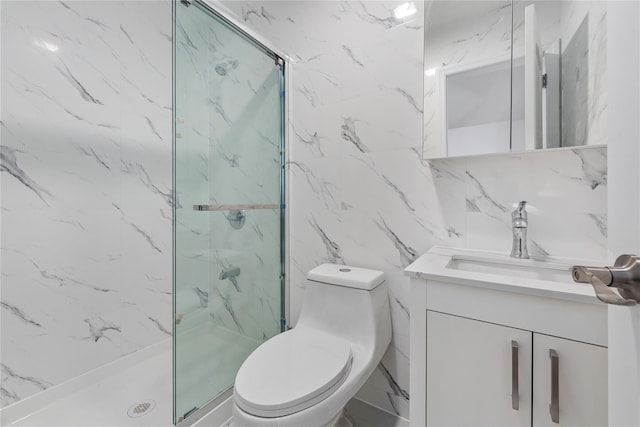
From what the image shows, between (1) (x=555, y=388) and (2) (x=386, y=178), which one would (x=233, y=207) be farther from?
(1) (x=555, y=388)

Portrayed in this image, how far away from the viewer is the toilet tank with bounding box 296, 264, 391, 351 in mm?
1225

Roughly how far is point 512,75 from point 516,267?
72cm

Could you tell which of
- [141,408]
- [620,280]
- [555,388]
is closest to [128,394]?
[141,408]

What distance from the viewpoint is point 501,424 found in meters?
0.80

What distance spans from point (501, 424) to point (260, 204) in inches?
49.4

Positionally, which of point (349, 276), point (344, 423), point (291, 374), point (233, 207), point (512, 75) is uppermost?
point (512, 75)

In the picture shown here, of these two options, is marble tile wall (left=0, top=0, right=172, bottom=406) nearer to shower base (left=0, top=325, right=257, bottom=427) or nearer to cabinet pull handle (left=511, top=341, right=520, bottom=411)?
shower base (left=0, top=325, right=257, bottom=427)

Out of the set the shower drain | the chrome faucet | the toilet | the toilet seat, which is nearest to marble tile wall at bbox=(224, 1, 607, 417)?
the chrome faucet

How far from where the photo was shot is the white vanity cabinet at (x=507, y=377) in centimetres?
71

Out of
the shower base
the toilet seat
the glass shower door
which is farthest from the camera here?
the shower base

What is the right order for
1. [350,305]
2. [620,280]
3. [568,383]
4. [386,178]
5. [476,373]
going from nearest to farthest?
1. [620,280]
2. [568,383]
3. [476,373]
4. [350,305]
5. [386,178]

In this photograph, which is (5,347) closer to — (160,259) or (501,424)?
(160,259)

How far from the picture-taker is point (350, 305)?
1.26m

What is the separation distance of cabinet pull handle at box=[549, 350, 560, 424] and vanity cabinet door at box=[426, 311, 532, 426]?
48mm
